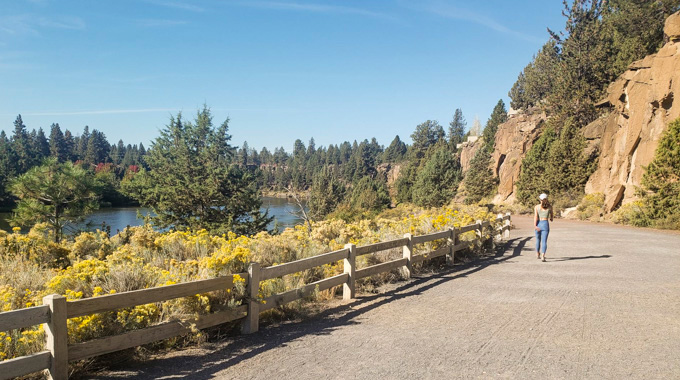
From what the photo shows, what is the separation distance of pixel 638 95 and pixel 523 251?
70.4ft

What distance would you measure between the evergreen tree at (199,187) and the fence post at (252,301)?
847 inches

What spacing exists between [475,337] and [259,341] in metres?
2.83

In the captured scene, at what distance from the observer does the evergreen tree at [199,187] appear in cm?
2734

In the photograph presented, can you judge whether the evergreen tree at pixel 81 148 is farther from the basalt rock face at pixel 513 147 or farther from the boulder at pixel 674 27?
the boulder at pixel 674 27

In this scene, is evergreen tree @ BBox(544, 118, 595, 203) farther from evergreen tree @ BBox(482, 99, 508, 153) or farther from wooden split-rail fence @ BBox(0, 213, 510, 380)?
evergreen tree @ BBox(482, 99, 508, 153)

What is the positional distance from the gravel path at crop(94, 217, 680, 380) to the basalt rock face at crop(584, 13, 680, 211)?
64.0 ft

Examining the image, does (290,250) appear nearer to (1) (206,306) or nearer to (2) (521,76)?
(1) (206,306)

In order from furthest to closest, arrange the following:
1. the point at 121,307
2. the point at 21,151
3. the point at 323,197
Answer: the point at 21,151
the point at 323,197
the point at 121,307

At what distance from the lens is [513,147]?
58906 millimetres

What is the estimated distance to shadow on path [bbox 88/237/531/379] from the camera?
4.39 meters

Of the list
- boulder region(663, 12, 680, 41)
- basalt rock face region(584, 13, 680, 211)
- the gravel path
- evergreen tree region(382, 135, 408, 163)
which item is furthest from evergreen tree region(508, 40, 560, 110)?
evergreen tree region(382, 135, 408, 163)

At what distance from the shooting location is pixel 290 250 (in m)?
9.17

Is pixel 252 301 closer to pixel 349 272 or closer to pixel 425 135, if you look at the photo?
pixel 349 272

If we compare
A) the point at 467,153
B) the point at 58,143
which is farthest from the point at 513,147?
the point at 58,143
